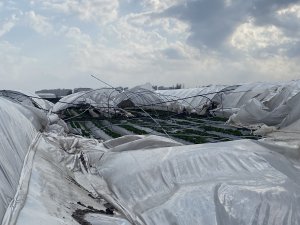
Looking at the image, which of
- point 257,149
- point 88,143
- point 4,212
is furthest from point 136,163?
point 88,143

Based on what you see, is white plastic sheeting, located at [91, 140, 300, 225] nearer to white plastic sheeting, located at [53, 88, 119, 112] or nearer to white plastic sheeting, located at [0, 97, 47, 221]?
white plastic sheeting, located at [0, 97, 47, 221]

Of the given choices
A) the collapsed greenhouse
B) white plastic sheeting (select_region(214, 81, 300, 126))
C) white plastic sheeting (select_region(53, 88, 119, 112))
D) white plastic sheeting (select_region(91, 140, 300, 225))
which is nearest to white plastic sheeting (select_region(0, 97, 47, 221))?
the collapsed greenhouse

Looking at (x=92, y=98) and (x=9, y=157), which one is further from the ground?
(x=9, y=157)

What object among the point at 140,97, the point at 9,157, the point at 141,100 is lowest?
the point at 141,100


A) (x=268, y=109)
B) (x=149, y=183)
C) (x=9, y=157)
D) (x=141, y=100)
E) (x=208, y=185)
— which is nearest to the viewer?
(x=208, y=185)

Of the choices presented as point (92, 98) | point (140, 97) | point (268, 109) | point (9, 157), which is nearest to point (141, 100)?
point (140, 97)

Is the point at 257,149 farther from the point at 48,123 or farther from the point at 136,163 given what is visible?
the point at 48,123

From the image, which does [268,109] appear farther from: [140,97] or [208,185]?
[208,185]

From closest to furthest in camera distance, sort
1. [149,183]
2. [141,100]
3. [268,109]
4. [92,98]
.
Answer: [149,183] → [268,109] → [141,100] → [92,98]

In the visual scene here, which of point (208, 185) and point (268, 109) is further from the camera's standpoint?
point (268, 109)

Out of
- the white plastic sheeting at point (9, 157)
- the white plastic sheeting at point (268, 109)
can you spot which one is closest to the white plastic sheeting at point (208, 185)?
the white plastic sheeting at point (9, 157)

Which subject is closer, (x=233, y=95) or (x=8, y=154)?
(x=8, y=154)
